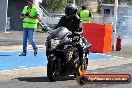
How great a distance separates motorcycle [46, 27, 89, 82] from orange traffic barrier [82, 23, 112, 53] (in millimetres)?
8527

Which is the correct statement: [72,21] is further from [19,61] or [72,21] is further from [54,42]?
[19,61]

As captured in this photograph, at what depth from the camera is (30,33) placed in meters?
14.8

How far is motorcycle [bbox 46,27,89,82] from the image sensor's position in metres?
9.57

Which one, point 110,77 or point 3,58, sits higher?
point 110,77

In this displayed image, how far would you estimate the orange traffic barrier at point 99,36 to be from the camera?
720 inches

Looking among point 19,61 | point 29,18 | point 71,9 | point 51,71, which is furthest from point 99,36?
point 71,9

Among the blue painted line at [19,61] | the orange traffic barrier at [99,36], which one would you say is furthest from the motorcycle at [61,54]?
the orange traffic barrier at [99,36]

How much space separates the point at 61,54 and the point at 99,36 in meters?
8.90

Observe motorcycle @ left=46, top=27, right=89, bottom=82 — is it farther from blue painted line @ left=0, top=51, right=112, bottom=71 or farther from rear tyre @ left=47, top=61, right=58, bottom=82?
blue painted line @ left=0, top=51, right=112, bottom=71

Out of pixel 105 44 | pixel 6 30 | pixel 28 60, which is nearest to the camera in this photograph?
pixel 28 60

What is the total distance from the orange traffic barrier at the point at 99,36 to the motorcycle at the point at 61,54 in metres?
8.53

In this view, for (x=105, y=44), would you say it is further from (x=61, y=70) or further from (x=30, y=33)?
(x=61, y=70)

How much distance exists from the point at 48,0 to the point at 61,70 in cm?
5153

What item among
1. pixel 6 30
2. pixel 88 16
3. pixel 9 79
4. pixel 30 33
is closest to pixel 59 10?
pixel 6 30
